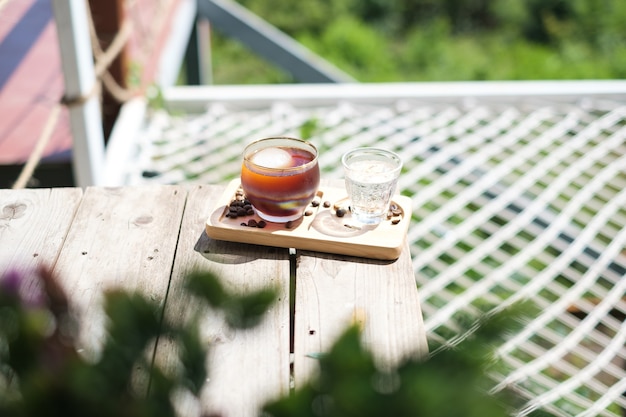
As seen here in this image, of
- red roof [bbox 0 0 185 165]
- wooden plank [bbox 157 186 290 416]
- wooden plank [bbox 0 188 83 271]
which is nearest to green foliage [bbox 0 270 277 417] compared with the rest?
wooden plank [bbox 157 186 290 416]

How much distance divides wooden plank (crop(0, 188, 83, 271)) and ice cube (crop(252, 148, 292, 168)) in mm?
267

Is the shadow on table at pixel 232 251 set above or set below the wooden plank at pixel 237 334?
below

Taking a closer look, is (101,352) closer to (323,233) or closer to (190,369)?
(190,369)

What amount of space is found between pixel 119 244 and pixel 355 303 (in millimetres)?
319

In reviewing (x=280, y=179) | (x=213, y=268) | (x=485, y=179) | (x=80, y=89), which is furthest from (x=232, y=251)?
(x=485, y=179)

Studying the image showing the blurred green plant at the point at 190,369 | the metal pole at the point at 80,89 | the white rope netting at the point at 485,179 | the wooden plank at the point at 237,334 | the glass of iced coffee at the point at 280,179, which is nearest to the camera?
the blurred green plant at the point at 190,369

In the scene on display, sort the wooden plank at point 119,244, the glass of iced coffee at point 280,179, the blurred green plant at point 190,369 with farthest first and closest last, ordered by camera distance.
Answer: the glass of iced coffee at point 280,179 → the wooden plank at point 119,244 → the blurred green plant at point 190,369

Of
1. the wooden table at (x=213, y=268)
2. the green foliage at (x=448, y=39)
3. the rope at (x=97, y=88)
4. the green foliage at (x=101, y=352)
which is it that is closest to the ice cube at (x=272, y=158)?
the wooden table at (x=213, y=268)

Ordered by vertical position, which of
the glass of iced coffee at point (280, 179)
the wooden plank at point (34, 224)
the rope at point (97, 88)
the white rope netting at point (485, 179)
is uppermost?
the glass of iced coffee at point (280, 179)

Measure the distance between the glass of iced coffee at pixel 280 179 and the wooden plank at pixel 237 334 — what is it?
0.06 metres

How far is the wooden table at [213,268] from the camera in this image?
708mm

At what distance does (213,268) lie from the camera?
655mm

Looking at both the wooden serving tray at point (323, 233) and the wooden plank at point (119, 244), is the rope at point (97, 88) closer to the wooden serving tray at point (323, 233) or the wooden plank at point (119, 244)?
the wooden plank at point (119, 244)

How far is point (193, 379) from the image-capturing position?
1.19ft
